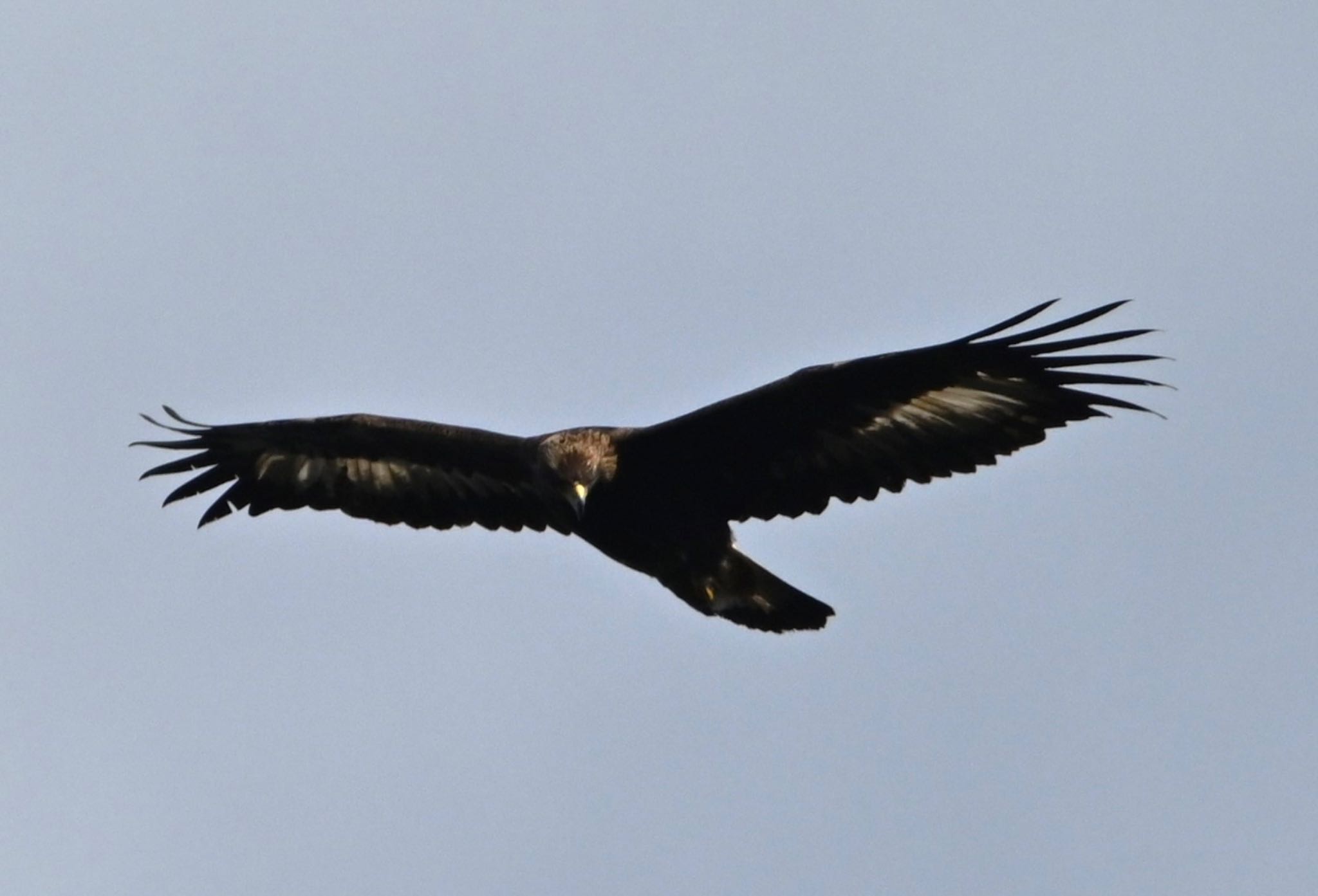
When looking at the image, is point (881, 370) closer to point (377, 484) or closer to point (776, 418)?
point (776, 418)

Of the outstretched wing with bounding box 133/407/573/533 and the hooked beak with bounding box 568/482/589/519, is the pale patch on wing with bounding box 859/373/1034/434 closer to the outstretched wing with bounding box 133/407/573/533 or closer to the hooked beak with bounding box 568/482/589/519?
the hooked beak with bounding box 568/482/589/519

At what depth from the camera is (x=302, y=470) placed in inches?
627

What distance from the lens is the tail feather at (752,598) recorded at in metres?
14.3

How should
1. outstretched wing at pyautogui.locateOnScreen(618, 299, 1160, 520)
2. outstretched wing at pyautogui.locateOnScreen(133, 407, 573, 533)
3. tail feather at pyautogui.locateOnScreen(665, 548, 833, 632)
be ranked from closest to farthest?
1. outstretched wing at pyautogui.locateOnScreen(618, 299, 1160, 520)
2. tail feather at pyautogui.locateOnScreen(665, 548, 833, 632)
3. outstretched wing at pyautogui.locateOnScreen(133, 407, 573, 533)

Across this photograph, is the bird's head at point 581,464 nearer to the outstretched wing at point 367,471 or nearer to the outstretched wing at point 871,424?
the outstretched wing at point 871,424

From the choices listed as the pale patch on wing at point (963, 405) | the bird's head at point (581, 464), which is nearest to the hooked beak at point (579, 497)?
the bird's head at point (581, 464)

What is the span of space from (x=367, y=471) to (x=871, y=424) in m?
3.98

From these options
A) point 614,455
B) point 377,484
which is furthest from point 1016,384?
point 377,484

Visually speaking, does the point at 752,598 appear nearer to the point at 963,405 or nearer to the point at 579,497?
the point at 579,497

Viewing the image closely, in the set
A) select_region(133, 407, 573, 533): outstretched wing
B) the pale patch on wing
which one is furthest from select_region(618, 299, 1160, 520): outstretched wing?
select_region(133, 407, 573, 533): outstretched wing

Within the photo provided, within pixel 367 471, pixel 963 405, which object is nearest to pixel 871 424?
pixel 963 405

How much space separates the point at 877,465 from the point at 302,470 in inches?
173

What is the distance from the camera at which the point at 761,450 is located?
14.0 metres

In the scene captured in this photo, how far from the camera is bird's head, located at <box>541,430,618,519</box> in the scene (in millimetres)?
13828
